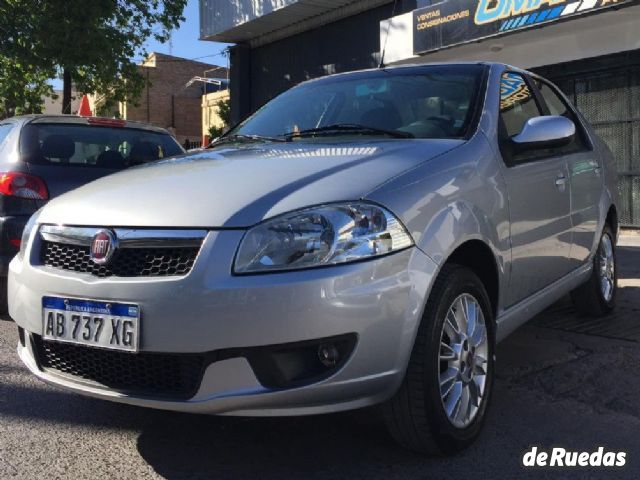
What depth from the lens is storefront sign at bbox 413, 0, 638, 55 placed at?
9.32 meters

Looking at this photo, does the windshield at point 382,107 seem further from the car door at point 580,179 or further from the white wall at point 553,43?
the white wall at point 553,43

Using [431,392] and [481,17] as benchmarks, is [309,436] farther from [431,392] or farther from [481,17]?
[481,17]

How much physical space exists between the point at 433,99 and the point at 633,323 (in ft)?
7.81

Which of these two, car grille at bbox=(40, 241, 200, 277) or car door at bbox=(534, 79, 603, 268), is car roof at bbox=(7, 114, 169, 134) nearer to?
car grille at bbox=(40, 241, 200, 277)

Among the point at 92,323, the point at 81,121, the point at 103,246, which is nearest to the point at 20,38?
the point at 81,121

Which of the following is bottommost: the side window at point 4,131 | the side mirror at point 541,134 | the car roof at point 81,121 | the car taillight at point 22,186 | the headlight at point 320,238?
the headlight at point 320,238

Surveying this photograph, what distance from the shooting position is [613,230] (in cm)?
505

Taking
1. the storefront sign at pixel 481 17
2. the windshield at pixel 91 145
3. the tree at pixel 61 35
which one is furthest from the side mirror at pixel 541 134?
the tree at pixel 61 35

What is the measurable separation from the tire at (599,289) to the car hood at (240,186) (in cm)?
224

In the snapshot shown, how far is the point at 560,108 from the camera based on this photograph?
4500 mm

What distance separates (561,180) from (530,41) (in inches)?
319

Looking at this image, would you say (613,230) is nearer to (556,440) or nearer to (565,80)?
(556,440)

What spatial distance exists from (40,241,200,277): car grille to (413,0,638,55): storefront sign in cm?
821

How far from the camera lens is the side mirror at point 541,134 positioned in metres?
3.23
